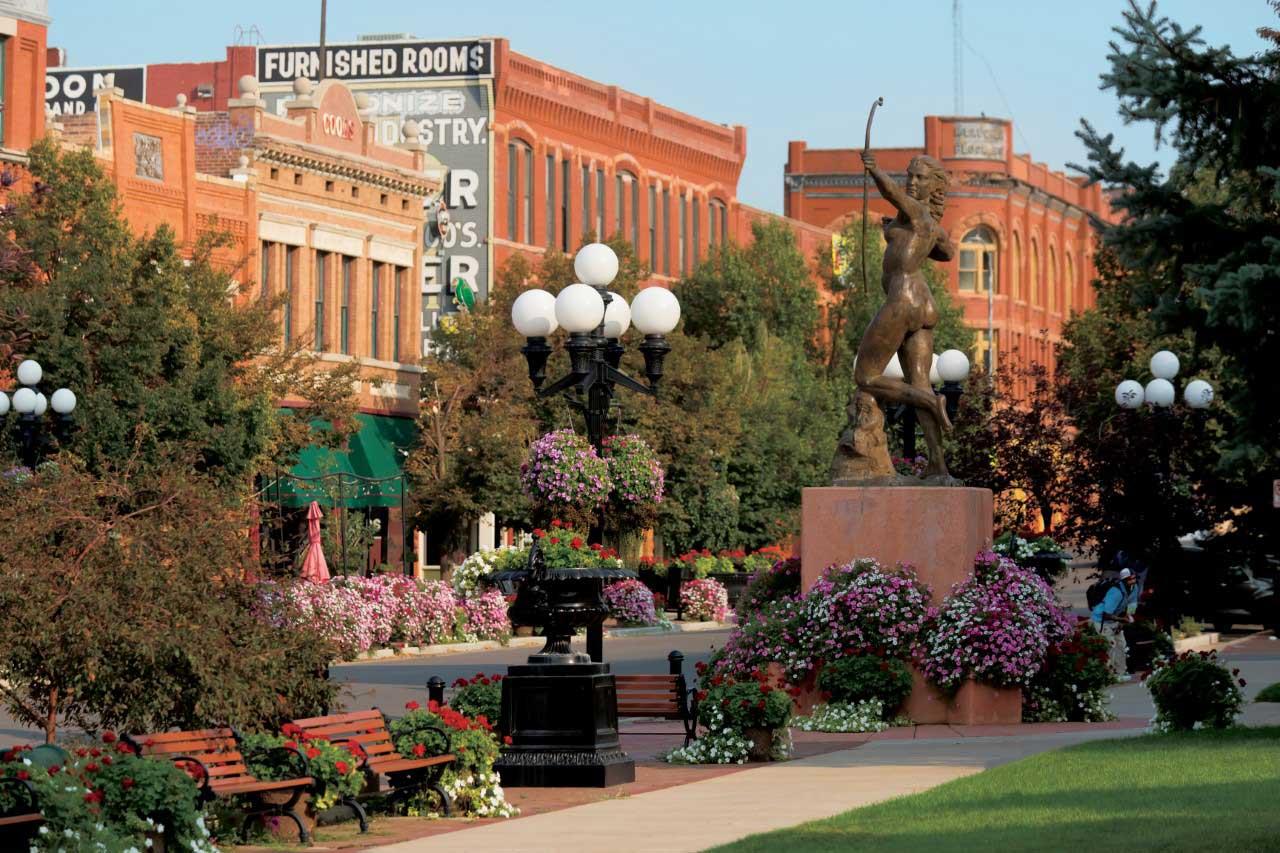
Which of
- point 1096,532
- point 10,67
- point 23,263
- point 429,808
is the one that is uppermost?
point 10,67

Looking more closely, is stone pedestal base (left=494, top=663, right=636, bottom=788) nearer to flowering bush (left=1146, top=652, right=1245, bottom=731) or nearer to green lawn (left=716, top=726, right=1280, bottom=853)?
green lawn (left=716, top=726, right=1280, bottom=853)

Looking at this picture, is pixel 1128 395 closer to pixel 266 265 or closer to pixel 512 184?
pixel 266 265

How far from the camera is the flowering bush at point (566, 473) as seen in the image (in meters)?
21.2

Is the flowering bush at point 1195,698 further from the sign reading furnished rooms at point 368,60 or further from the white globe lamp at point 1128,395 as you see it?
the sign reading furnished rooms at point 368,60

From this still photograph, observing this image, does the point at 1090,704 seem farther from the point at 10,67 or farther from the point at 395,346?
the point at 395,346

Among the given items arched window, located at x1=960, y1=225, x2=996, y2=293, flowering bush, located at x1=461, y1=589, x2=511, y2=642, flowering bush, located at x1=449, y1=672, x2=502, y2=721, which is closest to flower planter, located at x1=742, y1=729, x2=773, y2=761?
flowering bush, located at x1=449, y1=672, x2=502, y2=721

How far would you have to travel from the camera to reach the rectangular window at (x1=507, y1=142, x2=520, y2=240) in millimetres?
64938

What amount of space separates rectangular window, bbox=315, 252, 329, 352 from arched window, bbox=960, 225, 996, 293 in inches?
1873

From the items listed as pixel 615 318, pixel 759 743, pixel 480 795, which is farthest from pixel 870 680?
pixel 480 795

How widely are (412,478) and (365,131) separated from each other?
871 cm

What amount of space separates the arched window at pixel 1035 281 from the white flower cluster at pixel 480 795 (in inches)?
3478

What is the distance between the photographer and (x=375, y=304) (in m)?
58.4

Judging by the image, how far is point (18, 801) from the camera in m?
12.6

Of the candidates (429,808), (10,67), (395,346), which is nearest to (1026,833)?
(429,808)
